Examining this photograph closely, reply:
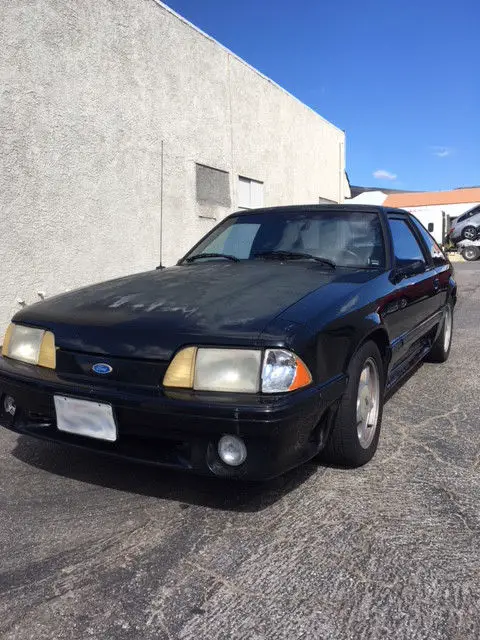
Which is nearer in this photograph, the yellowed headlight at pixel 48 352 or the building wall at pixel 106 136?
the yellowed headlight at pixel 48 352

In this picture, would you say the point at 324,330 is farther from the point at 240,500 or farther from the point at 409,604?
the point at 409,604

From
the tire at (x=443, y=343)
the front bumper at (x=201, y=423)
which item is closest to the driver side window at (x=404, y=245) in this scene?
the tire at (x=443, y=343)

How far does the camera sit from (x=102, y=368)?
94.0 inches

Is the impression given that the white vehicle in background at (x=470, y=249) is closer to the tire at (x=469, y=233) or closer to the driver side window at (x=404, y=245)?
the tire at (x=469, y=233)

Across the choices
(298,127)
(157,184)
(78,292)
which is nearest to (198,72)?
(157,184)

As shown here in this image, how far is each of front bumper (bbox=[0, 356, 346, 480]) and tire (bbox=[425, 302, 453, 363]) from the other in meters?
2.84

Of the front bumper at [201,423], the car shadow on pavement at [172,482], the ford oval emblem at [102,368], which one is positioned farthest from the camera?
the car shadow on pavement at [172,482]

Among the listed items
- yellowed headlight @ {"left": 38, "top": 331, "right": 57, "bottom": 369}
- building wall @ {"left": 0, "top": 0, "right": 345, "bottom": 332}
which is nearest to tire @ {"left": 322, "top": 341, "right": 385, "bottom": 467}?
yellowed headlight @ {"left": 38, "top": 331, "right": 57, "bottom": 369}

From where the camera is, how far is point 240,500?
8.28 ft

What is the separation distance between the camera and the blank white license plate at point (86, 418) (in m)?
2.33

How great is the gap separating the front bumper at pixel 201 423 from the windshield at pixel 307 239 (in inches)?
48.3

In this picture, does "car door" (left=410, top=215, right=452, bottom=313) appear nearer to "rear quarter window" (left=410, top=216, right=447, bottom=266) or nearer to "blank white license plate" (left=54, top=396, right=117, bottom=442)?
"rear quarter window" (left=410, top=216, right=447, bottom=266)

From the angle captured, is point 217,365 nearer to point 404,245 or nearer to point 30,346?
point 30,346

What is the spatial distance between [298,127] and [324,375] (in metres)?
11.4
